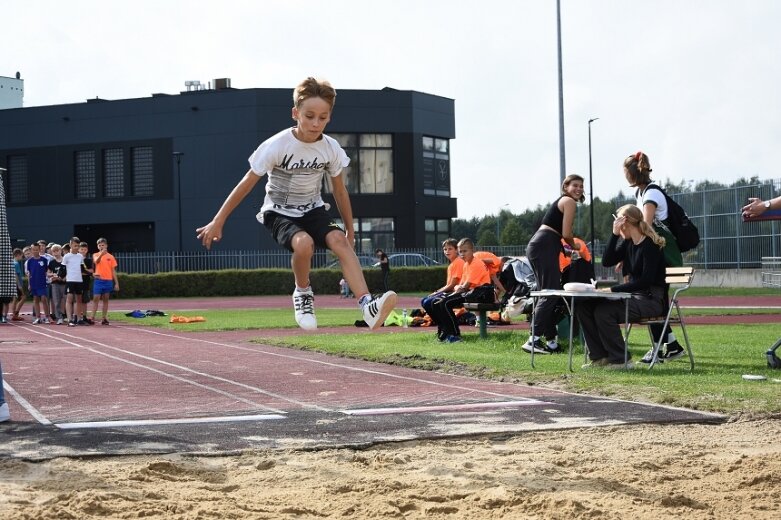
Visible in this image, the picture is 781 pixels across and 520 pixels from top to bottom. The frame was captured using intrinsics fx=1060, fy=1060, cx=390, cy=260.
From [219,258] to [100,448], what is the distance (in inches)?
1612

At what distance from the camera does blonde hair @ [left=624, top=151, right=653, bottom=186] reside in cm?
1107

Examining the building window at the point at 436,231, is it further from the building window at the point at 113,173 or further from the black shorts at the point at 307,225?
the black shorts at the point at 307,225

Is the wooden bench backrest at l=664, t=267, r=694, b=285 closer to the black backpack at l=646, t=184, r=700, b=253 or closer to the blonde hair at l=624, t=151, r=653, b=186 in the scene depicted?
the black backpack at l=646, t=184, r=700, b=253

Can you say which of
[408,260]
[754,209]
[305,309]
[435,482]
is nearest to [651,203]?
[754,209]

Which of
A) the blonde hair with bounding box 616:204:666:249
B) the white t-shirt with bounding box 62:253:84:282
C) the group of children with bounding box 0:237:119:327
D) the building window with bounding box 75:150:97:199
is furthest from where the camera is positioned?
the building window with bounding box 75:150:97:199

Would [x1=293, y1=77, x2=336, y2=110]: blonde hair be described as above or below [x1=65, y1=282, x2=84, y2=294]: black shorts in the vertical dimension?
above

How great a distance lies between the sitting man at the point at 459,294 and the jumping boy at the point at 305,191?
24.2 feet

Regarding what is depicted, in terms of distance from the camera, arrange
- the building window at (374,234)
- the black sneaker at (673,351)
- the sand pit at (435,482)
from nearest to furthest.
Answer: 1. the sand pit at (435,482)
2. the black sneaker at (673,351)
3. the building window at (374,234)

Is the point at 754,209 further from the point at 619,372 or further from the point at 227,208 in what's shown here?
the point at 227,208

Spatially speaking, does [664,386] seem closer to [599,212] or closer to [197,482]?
[197,482]

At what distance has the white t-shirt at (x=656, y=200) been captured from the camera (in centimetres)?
1095

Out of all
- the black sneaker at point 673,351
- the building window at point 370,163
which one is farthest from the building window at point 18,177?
the black sneaker at point 673,351

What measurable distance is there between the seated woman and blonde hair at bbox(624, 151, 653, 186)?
0.42 metres

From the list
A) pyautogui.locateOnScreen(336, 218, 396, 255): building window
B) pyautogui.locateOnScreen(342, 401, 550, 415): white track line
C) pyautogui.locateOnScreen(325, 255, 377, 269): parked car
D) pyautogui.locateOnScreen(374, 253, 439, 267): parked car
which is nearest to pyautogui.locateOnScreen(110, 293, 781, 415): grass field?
pyautogui.locateOnScreen(342, 401, 550, 415): white track line
